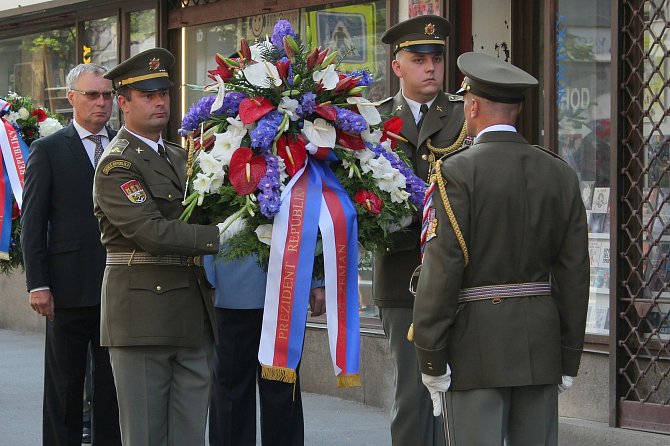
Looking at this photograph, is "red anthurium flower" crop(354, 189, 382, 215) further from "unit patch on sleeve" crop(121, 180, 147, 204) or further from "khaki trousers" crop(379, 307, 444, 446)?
"unit patch on sleeve" crop(121, 180, 147, 204)

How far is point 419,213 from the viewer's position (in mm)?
5816

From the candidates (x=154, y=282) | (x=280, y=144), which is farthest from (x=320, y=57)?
(x=154, y=282)

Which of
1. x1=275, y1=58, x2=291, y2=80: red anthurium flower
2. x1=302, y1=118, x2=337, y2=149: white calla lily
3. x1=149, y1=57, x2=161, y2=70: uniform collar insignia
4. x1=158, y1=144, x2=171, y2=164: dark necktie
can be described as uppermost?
x1=149, y1=57, x2=161, y2=70: uniform collar insignia

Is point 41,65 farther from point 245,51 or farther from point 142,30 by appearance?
point 245,51

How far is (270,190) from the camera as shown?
5457 millimetres

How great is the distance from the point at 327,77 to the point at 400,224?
0.72 meters

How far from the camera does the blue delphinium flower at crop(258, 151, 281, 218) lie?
17.9 feet

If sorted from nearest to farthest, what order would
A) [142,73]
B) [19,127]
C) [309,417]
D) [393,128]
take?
[142,73] < [393,128] < [19,127] < [309,417]

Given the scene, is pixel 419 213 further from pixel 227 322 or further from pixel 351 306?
pixel 227 322

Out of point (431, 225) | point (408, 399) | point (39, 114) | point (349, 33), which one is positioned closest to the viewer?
point (431, 225)

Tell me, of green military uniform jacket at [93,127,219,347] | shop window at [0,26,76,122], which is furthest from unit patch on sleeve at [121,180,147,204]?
shop window at [0,26,76,122]

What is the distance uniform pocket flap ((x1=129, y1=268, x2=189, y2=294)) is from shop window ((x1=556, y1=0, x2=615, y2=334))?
3.38 metres

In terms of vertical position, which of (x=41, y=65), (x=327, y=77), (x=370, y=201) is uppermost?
(x=41, y=65)

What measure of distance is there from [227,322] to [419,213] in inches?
63.5
